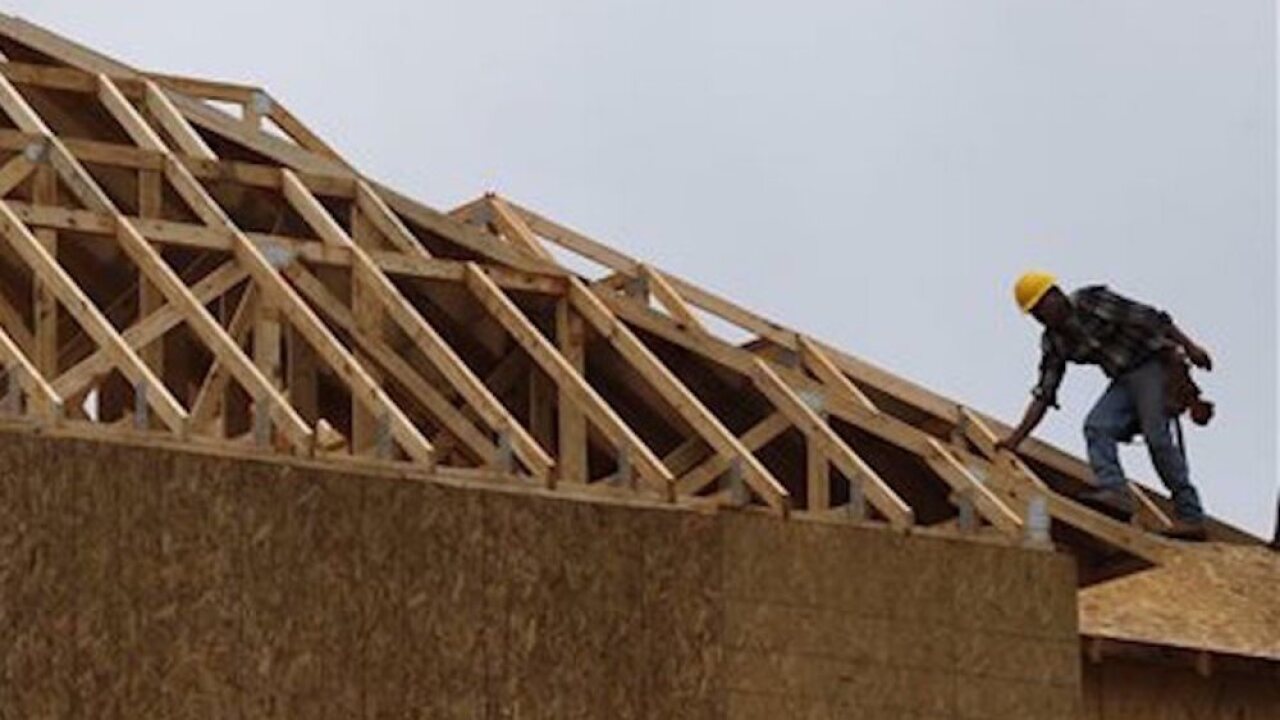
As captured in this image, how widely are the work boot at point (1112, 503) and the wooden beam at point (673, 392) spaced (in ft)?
6.14

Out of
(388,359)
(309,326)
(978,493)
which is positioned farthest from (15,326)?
(978,493)

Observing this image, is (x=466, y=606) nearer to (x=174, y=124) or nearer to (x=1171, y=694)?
(x=174, y=124)

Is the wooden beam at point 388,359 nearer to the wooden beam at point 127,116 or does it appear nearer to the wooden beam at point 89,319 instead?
the wooden beam at point 127,116

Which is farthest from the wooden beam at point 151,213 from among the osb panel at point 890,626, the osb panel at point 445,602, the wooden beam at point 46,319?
the osb panel at point 890,626

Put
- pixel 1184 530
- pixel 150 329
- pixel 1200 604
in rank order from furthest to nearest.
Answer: pixel 1184 530
pixel 1200 604
pixel 150 329

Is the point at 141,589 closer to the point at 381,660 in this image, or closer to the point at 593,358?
the point at 381,660

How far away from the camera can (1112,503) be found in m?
20.3

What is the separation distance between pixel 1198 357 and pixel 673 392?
3.15 metres

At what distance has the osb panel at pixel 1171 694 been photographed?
20.0 metres

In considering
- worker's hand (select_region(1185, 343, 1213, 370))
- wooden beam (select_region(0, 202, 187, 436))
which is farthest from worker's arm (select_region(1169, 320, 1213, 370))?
wooden beam (select_region(0, 202, 187, 436))

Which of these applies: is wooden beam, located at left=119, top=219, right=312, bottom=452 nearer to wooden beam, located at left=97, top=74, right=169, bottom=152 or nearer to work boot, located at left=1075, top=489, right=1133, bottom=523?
wooden beam, located at left=97, top=74, right=169, bottom=152

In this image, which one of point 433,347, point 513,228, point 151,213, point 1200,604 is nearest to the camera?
point 433,347

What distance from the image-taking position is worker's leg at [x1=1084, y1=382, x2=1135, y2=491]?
2039 centimetres

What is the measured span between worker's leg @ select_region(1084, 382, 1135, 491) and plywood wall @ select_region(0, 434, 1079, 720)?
1623 millimetres
